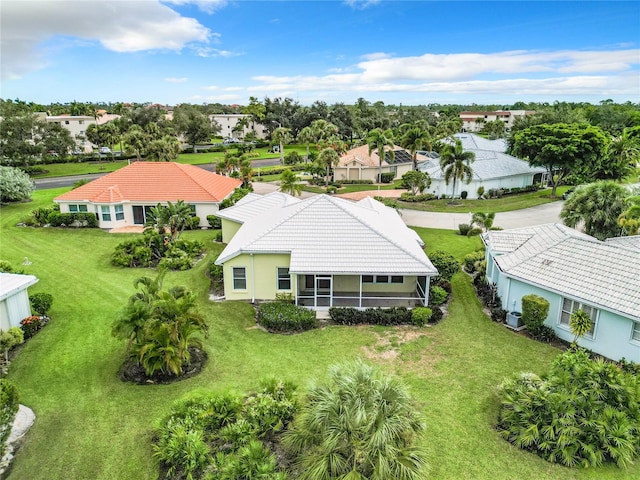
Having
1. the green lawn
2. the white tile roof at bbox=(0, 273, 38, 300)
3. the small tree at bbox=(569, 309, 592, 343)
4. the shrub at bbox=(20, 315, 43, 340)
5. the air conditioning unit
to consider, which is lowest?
the green lawn

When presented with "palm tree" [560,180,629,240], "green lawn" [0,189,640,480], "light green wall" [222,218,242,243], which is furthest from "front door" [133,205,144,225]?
"palm tree" [560,180,629,240]

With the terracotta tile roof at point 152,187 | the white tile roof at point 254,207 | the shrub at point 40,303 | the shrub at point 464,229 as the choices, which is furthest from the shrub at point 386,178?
the shrub at point 40,303

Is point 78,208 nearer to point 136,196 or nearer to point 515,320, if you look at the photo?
point 136,196

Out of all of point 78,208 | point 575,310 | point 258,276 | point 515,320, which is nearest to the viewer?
point 575,310

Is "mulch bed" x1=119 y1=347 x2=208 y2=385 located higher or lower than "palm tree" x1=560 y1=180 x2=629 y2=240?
lower

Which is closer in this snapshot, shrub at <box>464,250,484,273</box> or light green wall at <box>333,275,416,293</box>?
light green wall at <box>333,275,416,293</box>

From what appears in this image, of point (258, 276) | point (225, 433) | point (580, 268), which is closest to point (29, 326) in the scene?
point (258, 276)

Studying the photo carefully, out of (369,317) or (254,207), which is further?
(254,207)

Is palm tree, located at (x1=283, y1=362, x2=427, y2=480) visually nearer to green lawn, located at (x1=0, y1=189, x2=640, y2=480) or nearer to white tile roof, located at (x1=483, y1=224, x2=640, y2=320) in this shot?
green lawn, located at (x1=0, y1=189, x2=640, y2=480)
